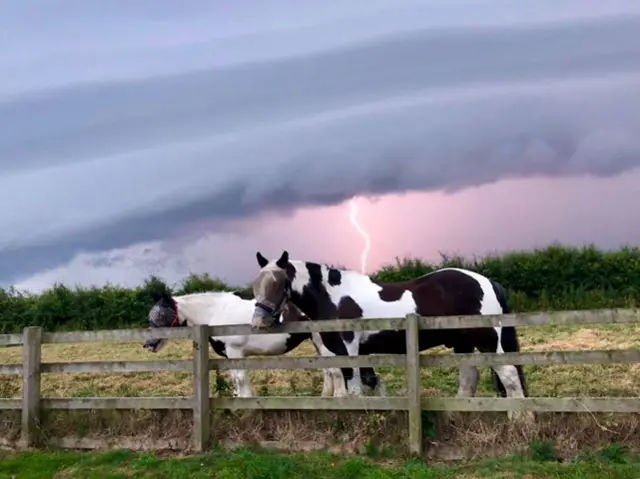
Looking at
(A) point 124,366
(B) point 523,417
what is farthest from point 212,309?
(B) point 523,417

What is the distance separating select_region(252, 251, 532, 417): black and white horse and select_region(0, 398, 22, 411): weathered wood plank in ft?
10.9

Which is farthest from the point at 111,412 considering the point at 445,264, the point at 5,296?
the point at 5,296

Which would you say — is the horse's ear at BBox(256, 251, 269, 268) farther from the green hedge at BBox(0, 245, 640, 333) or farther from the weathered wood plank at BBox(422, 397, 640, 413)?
the green hedge at BBox(0, 245, 640, 333)

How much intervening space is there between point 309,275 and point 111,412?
2.77 meters

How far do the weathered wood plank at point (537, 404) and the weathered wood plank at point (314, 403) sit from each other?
35cm

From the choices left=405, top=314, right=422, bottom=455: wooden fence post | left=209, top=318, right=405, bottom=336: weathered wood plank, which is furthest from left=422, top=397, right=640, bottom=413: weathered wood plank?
left=209, top=318, right=405, bottom=336: weathered wood plank

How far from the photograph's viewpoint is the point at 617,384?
868 centimetres

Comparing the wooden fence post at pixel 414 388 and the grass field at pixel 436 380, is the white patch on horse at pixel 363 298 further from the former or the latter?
the wooden fence post at pixel 414 388

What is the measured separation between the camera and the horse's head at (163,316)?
10.5 m

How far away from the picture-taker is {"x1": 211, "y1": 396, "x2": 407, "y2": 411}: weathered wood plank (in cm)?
687

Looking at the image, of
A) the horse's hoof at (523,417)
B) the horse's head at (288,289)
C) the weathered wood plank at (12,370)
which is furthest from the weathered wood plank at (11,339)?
the horse's hoof at (523,417)

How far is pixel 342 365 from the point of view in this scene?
6992 mm

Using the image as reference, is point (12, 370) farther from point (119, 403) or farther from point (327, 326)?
point (327, 326)

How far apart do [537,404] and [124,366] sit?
4.46 m
